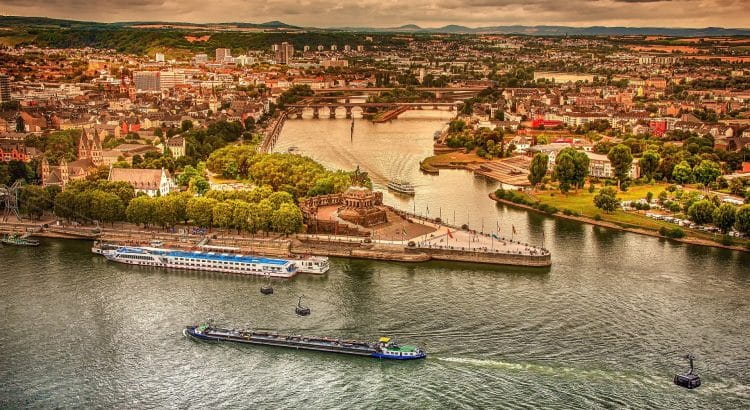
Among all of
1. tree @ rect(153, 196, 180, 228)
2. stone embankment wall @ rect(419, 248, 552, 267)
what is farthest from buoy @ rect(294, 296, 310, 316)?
tree @ rect(153, 196, 180, 228)

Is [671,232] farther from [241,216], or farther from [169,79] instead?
[169,79]

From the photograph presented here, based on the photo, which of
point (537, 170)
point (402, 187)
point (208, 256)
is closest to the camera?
point (208, 256)

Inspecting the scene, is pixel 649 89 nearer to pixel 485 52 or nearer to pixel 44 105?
pixel 44 105

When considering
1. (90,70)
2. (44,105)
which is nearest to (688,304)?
(44,105)

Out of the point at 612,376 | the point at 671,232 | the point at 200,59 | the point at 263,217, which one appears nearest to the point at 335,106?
the point at 200,59

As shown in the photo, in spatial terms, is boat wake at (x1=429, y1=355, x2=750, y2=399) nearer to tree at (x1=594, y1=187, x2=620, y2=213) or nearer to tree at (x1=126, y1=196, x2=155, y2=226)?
tree at (x1=126, y1=196, x2=155, y2=226)

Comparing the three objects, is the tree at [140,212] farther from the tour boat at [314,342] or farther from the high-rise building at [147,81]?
the high-rise building at [147,81]
